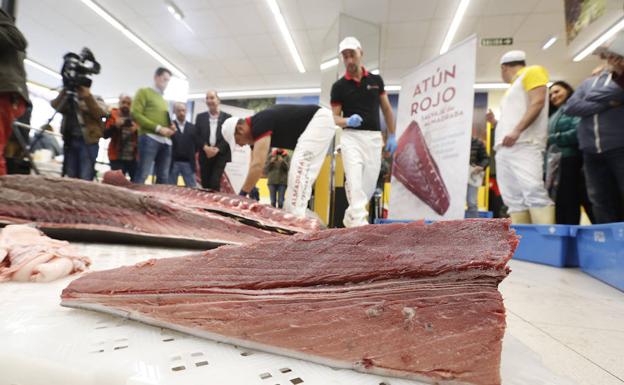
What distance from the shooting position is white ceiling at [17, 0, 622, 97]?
280 inches

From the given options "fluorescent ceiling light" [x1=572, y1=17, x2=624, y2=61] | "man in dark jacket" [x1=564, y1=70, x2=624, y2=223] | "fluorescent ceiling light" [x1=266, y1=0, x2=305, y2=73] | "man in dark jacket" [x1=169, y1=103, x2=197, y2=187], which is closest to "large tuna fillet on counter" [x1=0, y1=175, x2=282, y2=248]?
"man in dark jacket" [x1=564, y1=70, x2=624, y2=223]

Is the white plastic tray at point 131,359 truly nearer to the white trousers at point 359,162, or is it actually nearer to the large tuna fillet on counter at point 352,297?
the large tuna fillet on counter at point 352,297

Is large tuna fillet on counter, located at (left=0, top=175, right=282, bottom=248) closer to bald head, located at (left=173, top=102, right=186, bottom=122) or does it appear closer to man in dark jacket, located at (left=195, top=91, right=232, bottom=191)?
man in dark jacket, located at (left=195, top=91, right=232, bottom=191)

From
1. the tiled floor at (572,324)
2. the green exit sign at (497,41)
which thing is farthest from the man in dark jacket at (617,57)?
the green exit sign at (497,41)

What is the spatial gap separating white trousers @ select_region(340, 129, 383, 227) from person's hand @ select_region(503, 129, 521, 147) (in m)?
1.39

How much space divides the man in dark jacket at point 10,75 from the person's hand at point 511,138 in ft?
14.7

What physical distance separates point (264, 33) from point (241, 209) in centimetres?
762

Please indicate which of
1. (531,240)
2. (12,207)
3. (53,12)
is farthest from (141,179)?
(53,12)

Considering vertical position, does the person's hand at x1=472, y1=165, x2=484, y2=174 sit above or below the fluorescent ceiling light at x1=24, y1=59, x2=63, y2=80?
below

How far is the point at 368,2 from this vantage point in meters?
6.88

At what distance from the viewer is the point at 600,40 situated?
26.7 ft

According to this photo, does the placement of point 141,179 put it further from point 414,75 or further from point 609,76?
point 609,76

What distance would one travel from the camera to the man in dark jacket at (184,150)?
5.30 meters

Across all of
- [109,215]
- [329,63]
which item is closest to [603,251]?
[109,215]
